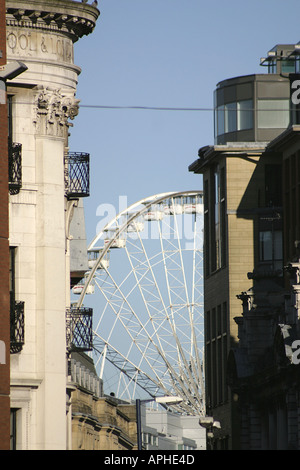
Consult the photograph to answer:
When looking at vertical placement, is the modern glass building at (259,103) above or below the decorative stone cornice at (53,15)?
above

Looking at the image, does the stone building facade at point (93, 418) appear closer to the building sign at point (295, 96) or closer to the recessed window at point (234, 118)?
the recessed window at point (234, 118)

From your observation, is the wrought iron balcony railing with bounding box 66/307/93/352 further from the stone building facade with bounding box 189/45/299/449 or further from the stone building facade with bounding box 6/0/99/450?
the stone building facade with bounding box 189/45/299/449

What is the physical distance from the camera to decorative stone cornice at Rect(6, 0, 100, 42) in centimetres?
5366

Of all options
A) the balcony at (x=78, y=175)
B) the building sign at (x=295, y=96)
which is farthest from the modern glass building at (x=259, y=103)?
the balcony at (x=78, y=175)

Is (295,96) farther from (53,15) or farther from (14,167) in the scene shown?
(14,167)

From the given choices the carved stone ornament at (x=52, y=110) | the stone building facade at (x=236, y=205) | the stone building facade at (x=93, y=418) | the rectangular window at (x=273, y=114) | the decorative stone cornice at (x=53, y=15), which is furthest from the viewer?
the stone building facade at (x=93, y=418)

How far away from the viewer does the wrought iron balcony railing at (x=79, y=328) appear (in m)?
55.9

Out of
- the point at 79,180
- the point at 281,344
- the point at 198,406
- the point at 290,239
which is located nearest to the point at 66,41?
the point at 79,180

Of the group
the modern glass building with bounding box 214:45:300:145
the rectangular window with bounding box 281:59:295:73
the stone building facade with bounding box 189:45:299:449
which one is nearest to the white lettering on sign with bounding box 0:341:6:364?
the stone building facade with bounding box 189:45:299:449

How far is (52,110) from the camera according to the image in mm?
54156

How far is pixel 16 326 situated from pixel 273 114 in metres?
56.4

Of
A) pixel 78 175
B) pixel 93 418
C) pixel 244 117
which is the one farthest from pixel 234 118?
pixel 78 175

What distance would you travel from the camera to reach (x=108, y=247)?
153 meters

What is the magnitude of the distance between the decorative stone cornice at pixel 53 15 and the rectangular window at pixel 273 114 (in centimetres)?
5130
